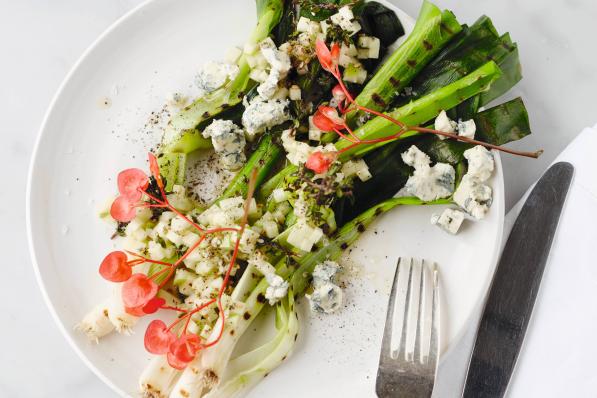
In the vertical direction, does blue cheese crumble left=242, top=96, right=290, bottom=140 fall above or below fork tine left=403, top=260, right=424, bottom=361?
above

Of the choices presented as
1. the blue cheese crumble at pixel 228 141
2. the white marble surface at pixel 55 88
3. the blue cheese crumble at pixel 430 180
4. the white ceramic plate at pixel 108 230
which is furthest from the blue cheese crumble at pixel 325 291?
the white marble surface at pixel 55 88

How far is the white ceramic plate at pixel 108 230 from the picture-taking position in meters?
2.32

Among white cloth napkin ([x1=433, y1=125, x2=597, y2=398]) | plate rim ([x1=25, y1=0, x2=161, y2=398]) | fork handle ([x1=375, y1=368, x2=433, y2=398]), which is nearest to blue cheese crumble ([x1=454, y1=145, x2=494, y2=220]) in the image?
white cloth napkin ([x1=433, y1=125, x2=597, y2=398])

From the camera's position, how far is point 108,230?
2.45 metres

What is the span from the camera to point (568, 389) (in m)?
2.38

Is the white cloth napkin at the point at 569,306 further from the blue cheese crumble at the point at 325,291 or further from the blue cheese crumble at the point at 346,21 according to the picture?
the blue cheese crumble at the point at 346,21

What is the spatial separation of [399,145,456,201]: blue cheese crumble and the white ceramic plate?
125mm

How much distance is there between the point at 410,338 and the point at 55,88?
1960 mm

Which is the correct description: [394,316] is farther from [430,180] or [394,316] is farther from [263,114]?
[263,114]

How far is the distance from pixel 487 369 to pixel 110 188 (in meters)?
1.64

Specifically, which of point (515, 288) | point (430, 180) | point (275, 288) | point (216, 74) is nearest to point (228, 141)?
point (216, 74)

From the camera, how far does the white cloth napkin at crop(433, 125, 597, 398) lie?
2369 mm

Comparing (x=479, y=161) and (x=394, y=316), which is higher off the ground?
(x=479, y=161)

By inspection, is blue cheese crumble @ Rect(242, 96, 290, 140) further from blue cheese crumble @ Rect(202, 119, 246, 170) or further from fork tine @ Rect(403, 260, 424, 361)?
fork tine @ Rect(403, 260, 424, 361)
